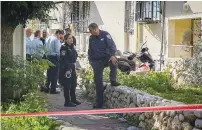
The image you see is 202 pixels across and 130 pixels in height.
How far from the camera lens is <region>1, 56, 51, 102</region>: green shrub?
16.2 ft

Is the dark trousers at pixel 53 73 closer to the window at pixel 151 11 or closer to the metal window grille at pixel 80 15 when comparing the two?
the metal window grille at pixel 80 15

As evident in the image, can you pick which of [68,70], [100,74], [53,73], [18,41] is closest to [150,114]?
[100,74]

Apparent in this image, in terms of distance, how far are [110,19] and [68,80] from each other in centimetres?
92

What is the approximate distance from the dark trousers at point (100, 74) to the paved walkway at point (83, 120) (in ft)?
0.68

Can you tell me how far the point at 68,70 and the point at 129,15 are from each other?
3.05 feet

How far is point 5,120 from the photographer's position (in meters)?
3.78

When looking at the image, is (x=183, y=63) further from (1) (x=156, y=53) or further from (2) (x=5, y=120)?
(2) (x=5, y=120)

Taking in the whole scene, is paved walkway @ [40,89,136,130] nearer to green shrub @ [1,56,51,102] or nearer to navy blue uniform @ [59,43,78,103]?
navy blue uniform @ [59,43,78,103]

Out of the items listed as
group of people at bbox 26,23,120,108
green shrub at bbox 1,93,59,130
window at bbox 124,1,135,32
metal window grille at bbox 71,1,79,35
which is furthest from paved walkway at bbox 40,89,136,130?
window at bbox 124,1,135,32

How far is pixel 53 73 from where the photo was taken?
16.3 feet

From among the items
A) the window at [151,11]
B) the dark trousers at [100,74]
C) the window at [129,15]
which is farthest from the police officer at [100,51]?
the window at [151,11]

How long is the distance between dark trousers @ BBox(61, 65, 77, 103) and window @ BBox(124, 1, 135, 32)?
2.48ft

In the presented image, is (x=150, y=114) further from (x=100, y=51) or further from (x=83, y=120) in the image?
(x=100, y=51)

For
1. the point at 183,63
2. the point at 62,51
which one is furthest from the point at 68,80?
the point at 183,63
